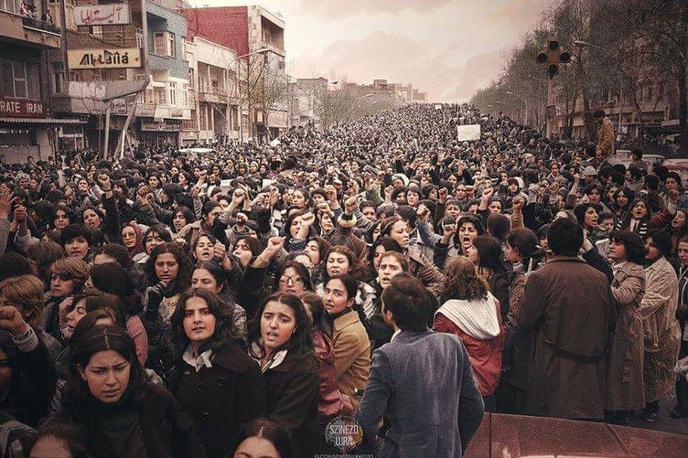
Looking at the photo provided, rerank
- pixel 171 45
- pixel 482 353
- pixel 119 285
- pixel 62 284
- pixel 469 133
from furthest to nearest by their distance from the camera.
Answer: pixel 171 45, pixel 469 133, pixel 62 284, pixel 119 285, pixel 482 353

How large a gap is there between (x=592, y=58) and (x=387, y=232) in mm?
32449

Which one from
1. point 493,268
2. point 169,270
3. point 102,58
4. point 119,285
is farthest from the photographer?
point 102,58

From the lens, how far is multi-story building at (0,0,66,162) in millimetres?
23562

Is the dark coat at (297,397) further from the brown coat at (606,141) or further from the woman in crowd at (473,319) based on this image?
the brown coat at (606,141)

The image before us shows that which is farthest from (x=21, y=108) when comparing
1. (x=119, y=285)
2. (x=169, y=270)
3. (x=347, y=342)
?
(x=347, y=342)

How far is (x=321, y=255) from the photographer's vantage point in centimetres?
543

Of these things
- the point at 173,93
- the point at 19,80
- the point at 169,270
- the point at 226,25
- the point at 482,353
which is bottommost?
the point at 482,353

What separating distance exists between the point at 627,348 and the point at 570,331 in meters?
0.88

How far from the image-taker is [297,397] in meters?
2.88

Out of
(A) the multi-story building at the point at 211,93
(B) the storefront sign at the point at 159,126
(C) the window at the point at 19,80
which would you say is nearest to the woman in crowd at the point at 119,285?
(C) the window at the point at 19,80

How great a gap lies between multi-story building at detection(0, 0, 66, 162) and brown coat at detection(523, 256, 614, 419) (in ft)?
76.5

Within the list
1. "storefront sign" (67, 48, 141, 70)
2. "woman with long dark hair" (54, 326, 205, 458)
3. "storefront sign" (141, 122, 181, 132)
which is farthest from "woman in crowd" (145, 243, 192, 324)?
"storefront sign" (141, 122, 181, 132)

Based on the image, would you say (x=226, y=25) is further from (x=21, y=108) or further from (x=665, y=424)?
(x=665, y=424)

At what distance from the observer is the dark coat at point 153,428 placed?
2.37m
